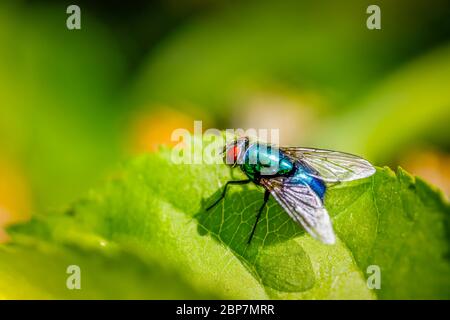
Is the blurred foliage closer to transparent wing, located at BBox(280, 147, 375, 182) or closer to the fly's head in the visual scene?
A: transparent wing, located at BBox(280, 147, 375, 182)

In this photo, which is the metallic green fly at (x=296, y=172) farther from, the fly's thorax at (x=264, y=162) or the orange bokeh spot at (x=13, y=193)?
the orange bokeh spot at (x=13, y=193)

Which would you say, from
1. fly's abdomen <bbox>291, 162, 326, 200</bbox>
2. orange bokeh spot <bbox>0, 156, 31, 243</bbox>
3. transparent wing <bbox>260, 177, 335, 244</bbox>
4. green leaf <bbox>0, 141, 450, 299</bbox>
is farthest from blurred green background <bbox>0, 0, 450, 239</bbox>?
green leaf <bbox>0, 141, 450, 299</bbox>

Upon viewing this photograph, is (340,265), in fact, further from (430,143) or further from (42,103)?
(42,103)

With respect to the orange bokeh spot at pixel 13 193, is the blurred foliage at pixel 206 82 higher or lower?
higher

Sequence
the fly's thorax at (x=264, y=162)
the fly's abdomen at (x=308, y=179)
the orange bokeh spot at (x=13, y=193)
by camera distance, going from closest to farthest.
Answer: the fly's abdomen at (x=308, y=179), the fly's thorax at (x=264, y=162), the orange bokeh spot at (x=13, y=193)

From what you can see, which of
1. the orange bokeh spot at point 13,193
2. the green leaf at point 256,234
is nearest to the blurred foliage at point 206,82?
the orange bokeh spot at point 13,193
